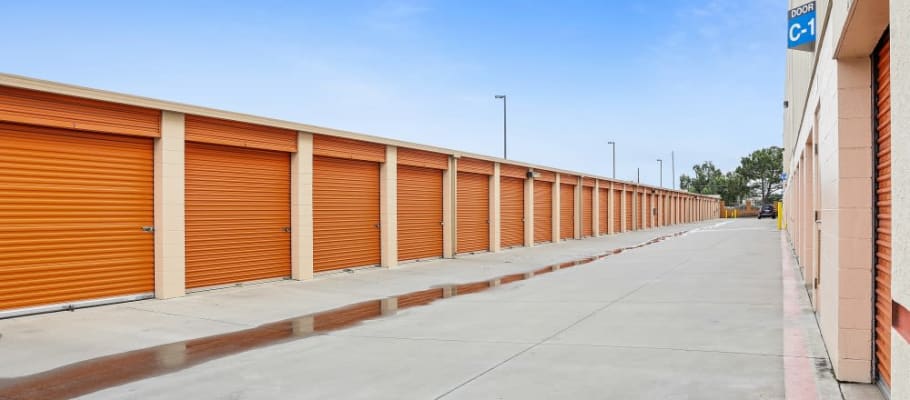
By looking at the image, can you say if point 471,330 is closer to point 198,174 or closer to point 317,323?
point 317,323

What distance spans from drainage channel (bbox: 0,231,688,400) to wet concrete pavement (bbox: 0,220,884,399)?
0.02 m

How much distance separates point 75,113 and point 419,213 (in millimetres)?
10646

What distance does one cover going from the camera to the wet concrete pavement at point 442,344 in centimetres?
563

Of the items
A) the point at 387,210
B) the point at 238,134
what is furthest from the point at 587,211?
the point at 238,134

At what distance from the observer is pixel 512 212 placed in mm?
25266

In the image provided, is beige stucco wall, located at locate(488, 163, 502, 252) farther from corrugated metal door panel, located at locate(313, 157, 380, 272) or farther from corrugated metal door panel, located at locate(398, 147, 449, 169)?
corrugated metal door panel, located at locate(313, 157, 380, 272)

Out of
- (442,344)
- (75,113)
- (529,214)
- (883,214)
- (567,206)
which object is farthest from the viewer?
(567,206)

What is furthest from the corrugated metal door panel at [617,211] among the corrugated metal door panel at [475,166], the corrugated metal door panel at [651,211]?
the corrugated metal door panel at [475,166]

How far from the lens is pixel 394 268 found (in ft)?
57.0

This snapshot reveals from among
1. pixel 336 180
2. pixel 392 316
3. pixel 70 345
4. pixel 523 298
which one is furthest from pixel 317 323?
pixel 336 180

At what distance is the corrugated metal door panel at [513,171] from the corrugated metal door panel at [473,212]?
3.28ft

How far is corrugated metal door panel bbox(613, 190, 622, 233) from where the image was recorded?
3894 cm

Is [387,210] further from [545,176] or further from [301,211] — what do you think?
[545,176]
